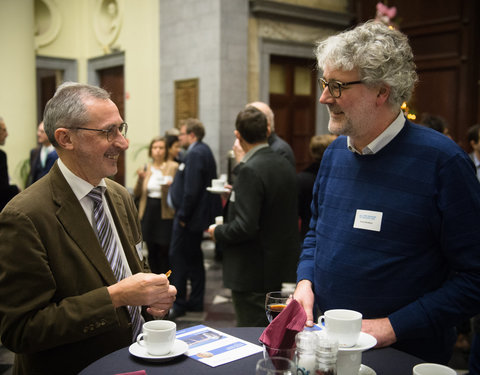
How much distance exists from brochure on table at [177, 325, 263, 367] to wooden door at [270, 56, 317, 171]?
7.55m

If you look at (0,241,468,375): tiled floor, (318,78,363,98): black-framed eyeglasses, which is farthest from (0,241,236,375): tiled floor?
(318,78,363,98): black-framed eyeglasses

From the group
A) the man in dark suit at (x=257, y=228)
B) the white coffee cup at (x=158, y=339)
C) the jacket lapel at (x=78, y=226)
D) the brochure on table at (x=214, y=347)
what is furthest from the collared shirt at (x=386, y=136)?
the man in dark suit at (x=257, y=228)

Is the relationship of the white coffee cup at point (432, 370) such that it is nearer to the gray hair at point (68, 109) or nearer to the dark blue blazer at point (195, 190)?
the gray hair at point (68, 109)

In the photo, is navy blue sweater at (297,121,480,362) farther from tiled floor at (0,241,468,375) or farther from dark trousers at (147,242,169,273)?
dark trousers at (147,242,169,273)

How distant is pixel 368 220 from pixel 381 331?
371 mm

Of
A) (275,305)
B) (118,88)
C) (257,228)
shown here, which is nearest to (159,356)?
(275,305)

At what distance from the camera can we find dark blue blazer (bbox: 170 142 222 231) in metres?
5.01

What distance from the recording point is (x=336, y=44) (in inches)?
72.2

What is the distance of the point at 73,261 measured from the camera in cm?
183

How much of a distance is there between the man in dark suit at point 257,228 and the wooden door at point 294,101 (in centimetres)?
582

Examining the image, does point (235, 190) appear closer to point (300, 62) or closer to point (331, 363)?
point (331, 363)

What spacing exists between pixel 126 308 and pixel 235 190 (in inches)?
61.8

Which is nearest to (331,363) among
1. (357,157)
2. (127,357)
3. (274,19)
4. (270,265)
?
(127,357)

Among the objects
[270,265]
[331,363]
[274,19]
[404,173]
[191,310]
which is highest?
[274,19]
